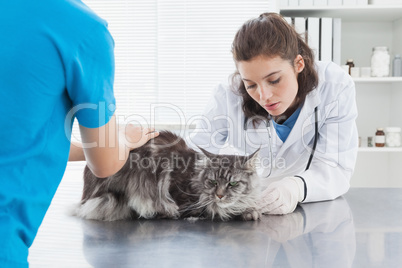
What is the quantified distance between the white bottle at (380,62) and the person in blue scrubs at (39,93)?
264 cm

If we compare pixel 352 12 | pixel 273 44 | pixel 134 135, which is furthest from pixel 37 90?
pixel 352 12

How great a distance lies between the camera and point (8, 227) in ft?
2.43

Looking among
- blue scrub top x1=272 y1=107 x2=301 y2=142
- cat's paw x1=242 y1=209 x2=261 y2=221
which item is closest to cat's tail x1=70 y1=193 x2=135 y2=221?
cat's paw x1=242 y1=209 x2=261 y2=221

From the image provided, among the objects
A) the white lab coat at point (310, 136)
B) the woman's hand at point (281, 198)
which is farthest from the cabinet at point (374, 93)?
the woman's hand at point (281, 198)

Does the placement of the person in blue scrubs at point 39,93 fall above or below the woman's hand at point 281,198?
above

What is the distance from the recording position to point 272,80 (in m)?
1.53

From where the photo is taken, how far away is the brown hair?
1.47m

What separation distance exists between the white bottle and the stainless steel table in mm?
1765

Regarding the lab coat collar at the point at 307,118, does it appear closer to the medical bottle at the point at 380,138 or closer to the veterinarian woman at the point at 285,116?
the veterinarian woman at the point at 285,116

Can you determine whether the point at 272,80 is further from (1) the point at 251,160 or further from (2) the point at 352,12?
(2) the point at 352,12

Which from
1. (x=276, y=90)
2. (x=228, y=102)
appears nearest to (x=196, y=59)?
(x=228, y=102)

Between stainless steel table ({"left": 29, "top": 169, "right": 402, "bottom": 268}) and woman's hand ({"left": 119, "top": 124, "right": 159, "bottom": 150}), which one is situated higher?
woman's hand ({"left": 119, "top": 124, "right": 159, "bottom": 150})

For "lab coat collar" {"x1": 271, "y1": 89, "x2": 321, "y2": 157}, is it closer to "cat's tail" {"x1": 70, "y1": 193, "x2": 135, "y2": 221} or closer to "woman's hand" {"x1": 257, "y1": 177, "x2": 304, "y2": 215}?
"woman's hand" {"x1": 257, "y1": 177, "x2": 304, "y2": 215}

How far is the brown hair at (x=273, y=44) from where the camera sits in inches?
57.7
